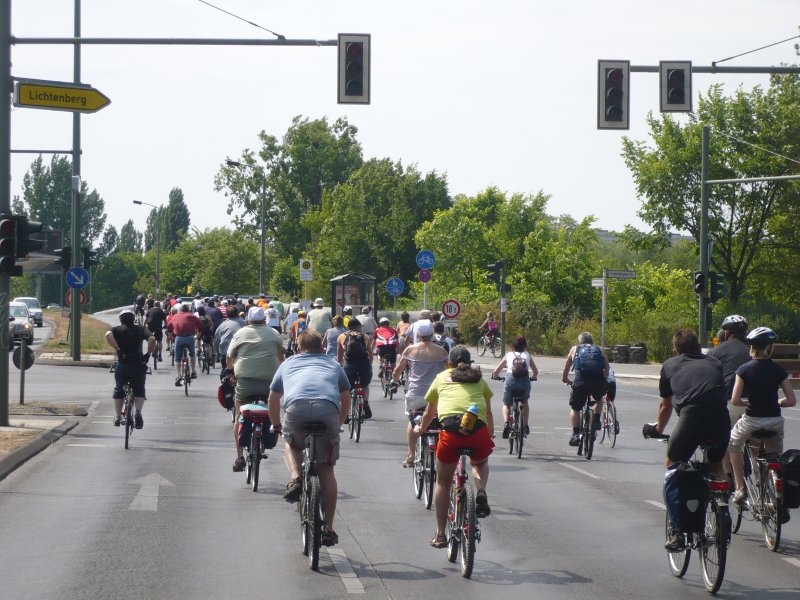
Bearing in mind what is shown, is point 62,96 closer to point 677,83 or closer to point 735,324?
point 677,83

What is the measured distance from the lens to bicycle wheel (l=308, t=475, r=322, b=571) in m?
8.32

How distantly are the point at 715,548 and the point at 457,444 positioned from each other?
191 cm

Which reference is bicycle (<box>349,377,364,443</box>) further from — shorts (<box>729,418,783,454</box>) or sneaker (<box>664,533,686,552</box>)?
sneaker (<box>664,533,686,552</box>)

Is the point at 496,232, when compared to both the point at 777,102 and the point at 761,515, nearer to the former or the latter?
the point at 777,102

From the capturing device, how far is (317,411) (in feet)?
28.8

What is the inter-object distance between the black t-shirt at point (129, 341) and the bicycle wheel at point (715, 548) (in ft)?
30.8

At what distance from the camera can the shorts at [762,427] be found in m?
9.80

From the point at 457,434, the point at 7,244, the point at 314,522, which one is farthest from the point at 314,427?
the point at 7,244

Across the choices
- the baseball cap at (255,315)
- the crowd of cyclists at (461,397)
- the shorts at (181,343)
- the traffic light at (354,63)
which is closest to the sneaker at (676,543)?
the crowd of cyclists at (461,397)

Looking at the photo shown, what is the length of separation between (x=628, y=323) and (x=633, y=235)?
1132 centimetres

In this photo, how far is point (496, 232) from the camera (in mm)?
71938

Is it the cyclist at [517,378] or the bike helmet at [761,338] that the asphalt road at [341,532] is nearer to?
the cyclist at [517,378]

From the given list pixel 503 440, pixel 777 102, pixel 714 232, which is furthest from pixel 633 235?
pixel 503 440

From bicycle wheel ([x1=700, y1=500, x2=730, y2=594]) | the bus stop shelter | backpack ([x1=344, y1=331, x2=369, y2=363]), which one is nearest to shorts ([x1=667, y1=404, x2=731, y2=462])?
bicycle wheel ([x1=700, y1=500, x2=730, y2=594])
